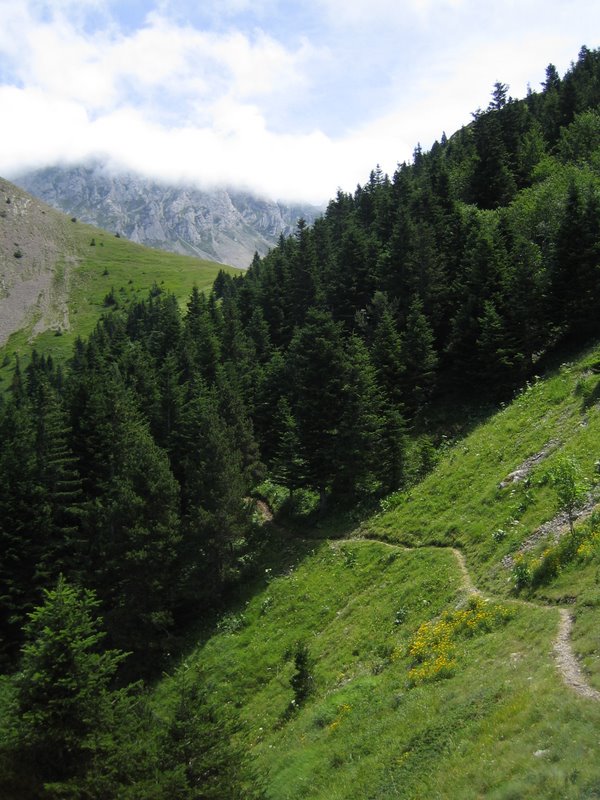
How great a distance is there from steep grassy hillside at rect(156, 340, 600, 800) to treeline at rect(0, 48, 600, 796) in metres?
5.08

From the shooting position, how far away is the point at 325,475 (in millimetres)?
47594

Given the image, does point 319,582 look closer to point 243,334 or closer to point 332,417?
point 332,417

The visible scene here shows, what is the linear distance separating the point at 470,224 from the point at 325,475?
41740 millimetres

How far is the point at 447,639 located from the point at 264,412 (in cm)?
4270

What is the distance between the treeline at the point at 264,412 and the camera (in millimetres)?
42281

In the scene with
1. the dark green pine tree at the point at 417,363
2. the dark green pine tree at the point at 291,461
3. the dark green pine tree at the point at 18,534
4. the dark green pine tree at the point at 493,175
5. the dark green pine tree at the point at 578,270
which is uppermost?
the dark green pine tree at the point at 493,175

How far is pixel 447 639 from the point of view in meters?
22.1

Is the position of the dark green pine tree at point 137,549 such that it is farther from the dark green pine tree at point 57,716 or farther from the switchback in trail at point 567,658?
the switchback in trail at point 567,658

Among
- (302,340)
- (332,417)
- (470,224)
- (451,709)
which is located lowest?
(451,709)

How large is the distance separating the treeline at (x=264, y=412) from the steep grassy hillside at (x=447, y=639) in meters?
5.08

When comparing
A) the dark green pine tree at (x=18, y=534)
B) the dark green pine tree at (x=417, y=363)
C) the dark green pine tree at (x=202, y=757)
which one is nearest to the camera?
the dark green pine tree at (x=202, y=757)

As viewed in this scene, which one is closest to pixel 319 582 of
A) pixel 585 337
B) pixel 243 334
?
pixel 585 337

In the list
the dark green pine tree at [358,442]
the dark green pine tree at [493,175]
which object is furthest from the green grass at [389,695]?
the dark green pine tree at [493,175]

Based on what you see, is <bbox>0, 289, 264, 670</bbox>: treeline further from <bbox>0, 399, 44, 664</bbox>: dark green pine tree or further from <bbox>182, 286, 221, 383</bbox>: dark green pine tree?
<bbox>182, 286, 221, 383</bbox>: dark green pine tree
